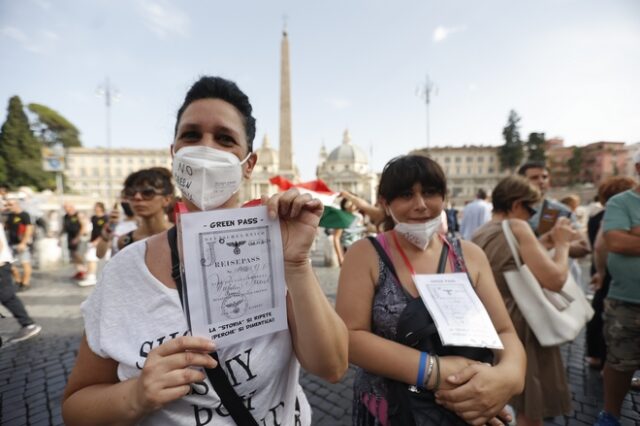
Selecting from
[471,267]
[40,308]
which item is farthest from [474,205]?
[40,308]

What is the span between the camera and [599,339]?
3.84 m

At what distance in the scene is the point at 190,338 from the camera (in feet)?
2.87

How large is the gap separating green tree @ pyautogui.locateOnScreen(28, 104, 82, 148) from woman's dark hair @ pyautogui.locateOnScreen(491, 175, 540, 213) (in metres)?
70.1

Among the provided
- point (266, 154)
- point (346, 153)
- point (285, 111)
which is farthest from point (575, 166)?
point (266, 154)

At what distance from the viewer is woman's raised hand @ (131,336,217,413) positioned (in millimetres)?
850

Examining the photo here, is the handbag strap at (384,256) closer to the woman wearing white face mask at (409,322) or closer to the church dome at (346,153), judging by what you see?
the woman wearing white face mask at (409,322)

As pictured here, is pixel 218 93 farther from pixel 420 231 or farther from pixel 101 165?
pixel 101 165

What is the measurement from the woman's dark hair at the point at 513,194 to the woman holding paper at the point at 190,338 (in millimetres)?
1994

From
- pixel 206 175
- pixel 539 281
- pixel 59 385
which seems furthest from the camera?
pixel 59 385

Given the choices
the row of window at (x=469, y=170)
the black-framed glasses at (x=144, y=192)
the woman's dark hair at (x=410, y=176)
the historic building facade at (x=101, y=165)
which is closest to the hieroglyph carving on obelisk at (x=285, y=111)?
the black-framed glasses at (x=144, y=192)

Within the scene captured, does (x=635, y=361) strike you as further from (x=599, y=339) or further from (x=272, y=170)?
(x=272, y=170)

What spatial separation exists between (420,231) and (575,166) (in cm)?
7623

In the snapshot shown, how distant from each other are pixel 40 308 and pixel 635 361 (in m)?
8.74

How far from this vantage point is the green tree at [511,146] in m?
60.1
